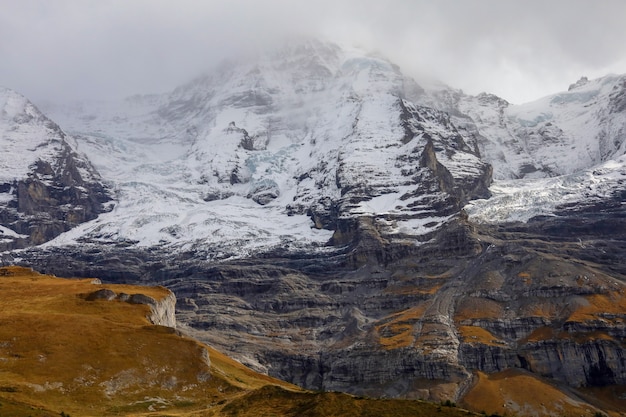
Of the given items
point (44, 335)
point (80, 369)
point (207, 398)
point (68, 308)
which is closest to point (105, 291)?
point (68, 308)

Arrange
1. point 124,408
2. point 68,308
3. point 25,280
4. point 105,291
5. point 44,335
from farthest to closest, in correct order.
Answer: point 25,280 → point 105,291 → point 68,308 → point 44,335 → point 124,408

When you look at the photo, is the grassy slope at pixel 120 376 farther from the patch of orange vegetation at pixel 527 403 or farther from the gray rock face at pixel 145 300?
the patch of orange vegetation at pixel 527 403

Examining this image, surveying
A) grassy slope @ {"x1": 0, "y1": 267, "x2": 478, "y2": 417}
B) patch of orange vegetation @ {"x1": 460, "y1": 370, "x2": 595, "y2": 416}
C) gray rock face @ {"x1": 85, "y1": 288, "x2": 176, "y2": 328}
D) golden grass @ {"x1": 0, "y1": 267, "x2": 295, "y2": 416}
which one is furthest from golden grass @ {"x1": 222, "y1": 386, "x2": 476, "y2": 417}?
patch of orange vegetation @ {"x1": 460, "y1": 370, "x2": 595, "y2": 416}

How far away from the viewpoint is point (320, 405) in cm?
8156

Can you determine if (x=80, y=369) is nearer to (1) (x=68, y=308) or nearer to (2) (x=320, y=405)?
(1) (x=68, y=308)

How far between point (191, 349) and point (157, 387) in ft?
38.0

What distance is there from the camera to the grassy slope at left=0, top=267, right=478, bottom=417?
84.7 metres

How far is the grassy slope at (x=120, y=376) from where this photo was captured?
3334 inches

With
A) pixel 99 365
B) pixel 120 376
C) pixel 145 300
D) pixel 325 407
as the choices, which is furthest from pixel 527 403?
pixel 325 407

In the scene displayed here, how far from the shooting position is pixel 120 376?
10688cm

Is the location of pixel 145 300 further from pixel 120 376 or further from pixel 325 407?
pixel 325 407

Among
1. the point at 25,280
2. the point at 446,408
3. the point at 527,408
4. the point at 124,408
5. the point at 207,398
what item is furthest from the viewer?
the point at 527,408

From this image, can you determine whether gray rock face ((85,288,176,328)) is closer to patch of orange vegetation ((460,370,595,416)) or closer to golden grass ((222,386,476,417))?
golden grass ((222,386,476,417))

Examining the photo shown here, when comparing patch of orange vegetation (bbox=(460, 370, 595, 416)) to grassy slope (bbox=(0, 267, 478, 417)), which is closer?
grassy slope (bbox=(0, 267, 478, 417))
